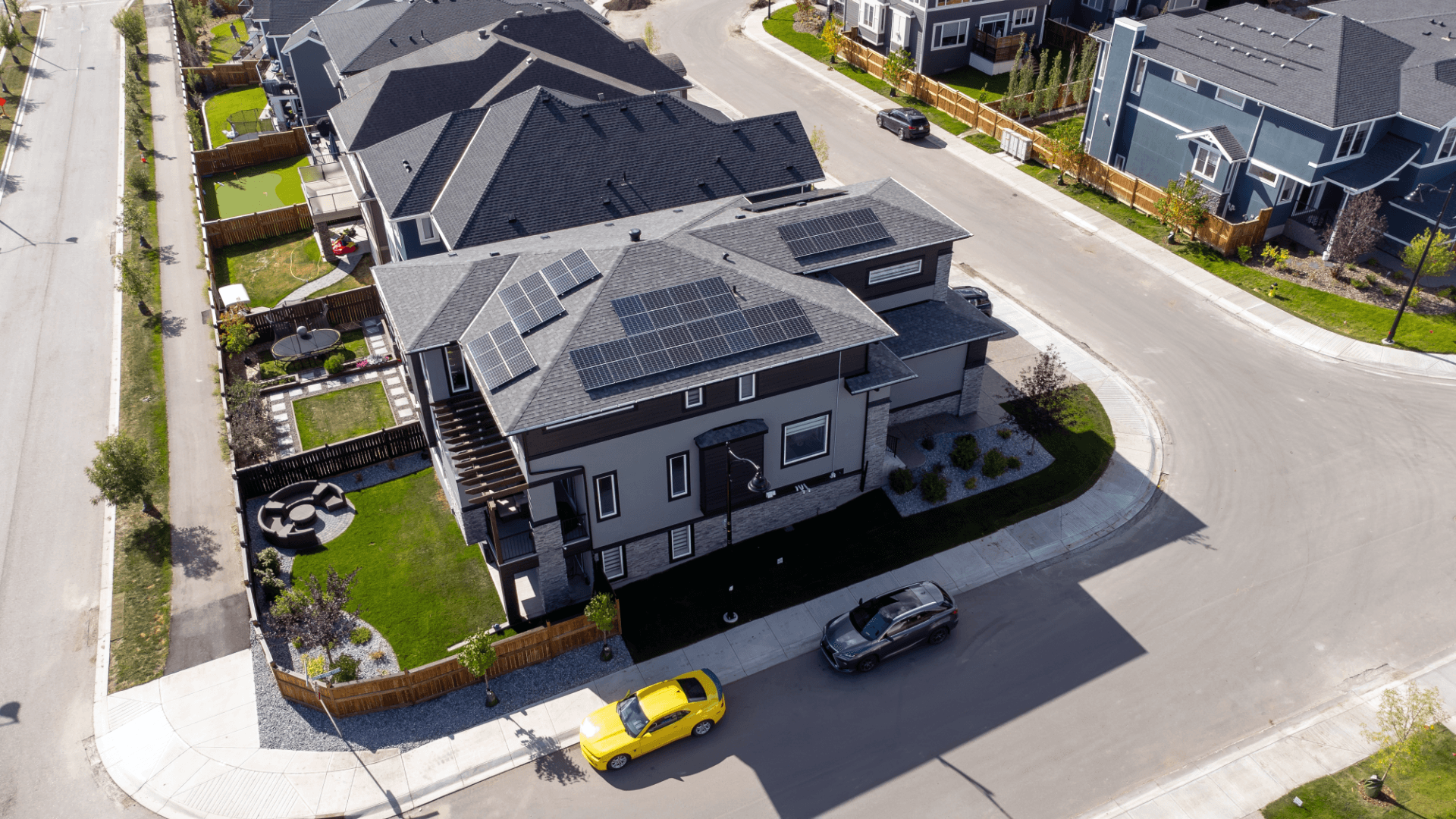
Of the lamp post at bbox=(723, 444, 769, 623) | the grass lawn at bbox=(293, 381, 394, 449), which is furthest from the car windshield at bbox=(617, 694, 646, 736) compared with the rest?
the grass lawn at bbox=(293, 381, 394, 449)

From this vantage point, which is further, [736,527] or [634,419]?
[736,527]

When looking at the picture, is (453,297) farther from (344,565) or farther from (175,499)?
(175,499)

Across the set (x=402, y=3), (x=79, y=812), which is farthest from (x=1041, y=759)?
(x=402, y=3)

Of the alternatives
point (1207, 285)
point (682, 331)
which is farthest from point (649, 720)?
point (1207, 285)

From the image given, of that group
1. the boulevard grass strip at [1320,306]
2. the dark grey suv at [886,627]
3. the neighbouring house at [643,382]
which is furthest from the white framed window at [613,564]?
the boulevard grass strip at [1320,306]

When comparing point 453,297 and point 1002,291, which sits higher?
point 453,297

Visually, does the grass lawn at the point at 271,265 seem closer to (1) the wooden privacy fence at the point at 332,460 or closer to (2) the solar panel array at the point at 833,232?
(1) the wooden privacy fence at the point at 332,460

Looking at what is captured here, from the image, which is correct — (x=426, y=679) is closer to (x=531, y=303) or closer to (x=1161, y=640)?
(x=531, y=303)
